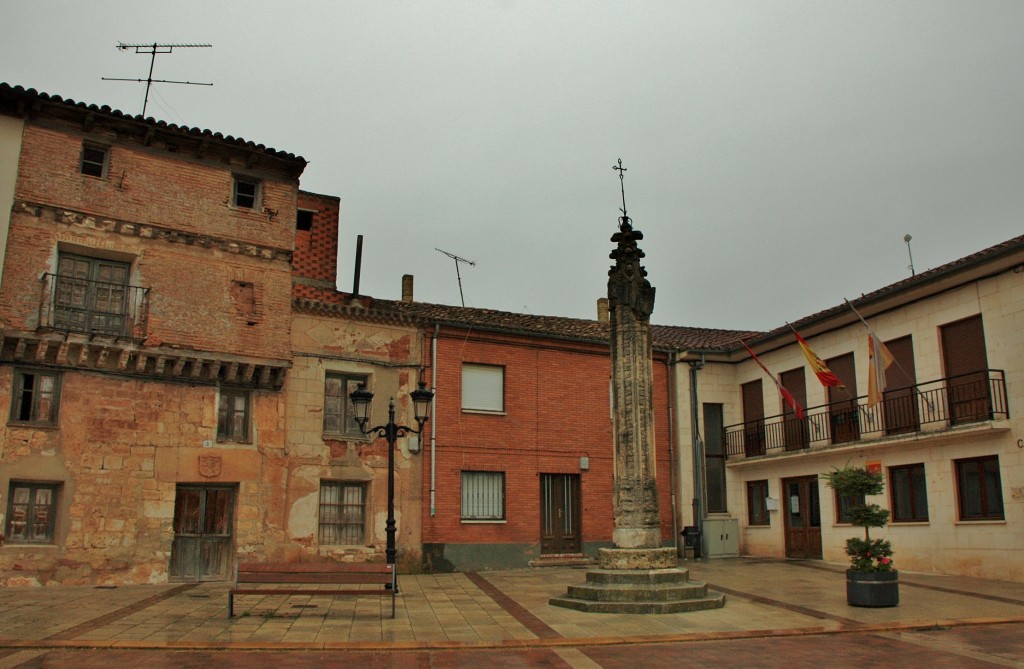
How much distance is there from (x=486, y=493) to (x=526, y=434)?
190 cm

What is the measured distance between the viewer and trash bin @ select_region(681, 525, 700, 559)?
24.1m

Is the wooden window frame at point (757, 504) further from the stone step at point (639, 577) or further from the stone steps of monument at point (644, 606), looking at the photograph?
the stone steps of monument at point (644, 606)

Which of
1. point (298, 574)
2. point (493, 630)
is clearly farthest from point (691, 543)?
point (298, 574)

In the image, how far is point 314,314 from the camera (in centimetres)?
2059

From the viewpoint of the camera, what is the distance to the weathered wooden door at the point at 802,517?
2280 cm

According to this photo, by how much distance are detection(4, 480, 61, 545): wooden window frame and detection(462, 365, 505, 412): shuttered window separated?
9.50 meters

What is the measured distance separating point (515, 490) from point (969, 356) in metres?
11.1

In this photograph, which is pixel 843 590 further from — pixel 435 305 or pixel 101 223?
pixel 101 223

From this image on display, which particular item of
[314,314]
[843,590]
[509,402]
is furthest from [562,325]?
[843,590]

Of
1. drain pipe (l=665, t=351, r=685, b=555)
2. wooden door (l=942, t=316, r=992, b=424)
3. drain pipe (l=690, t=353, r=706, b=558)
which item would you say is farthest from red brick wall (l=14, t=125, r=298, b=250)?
wooden door (l=942, t=316, r=992, b=424)

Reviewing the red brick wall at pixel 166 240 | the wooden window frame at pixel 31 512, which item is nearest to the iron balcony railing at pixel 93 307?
the red brick wall at pixel 166 240

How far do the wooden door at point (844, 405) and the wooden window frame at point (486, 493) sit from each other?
28.6 feet

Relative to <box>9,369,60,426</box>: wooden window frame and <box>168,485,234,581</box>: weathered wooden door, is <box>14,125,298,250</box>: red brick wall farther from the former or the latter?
<box>168,485,234,581</box>: weathered wooden door

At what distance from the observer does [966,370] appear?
18.7 metres
